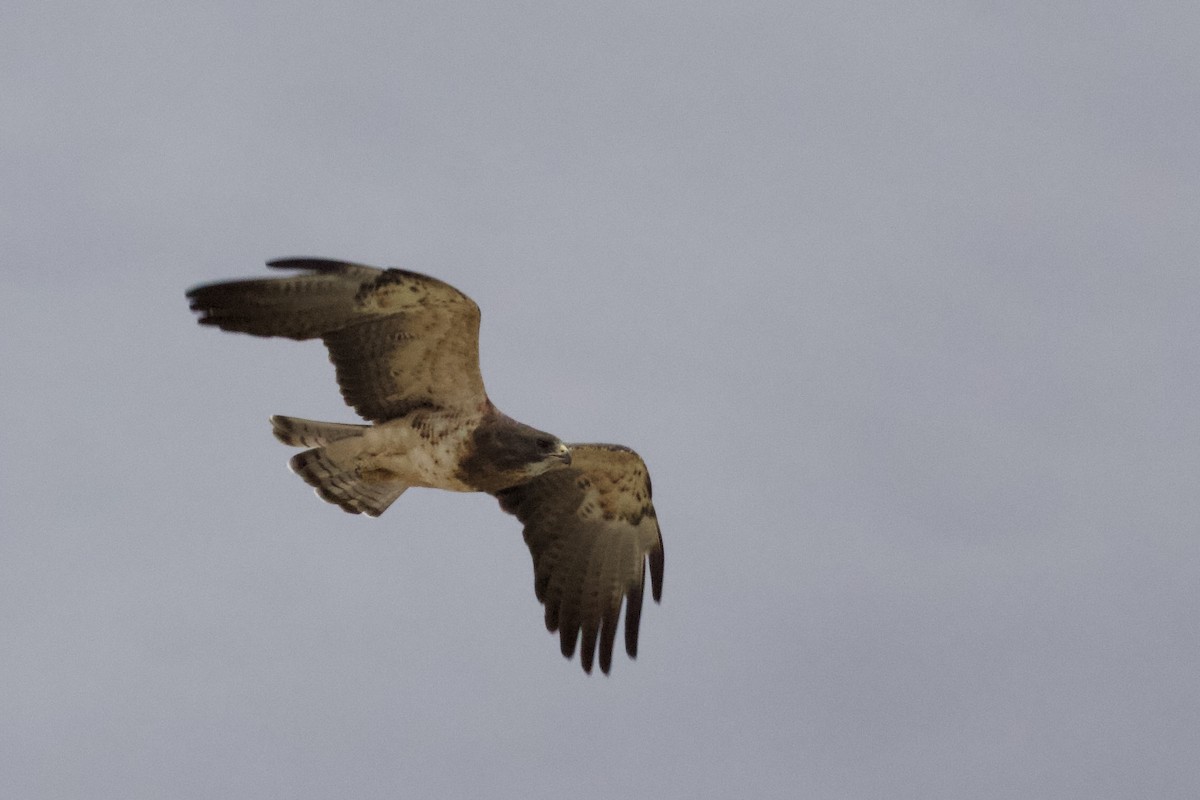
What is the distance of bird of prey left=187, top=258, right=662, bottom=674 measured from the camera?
52.6 ft

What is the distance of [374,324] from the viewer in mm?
16312

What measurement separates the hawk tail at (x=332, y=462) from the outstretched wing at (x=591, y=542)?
1432mm

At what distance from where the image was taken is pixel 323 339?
16.5 meters

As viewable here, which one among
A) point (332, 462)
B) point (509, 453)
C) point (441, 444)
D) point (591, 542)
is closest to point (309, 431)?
point (332, 462)

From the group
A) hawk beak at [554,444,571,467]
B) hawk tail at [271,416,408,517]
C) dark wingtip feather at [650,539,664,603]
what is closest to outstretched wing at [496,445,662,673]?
dark wingtip feather at [650,539,664,603]

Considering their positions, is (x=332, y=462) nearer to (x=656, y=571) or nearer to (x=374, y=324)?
(x=374, y=324)

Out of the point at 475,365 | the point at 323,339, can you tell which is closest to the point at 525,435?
the point at 475,365

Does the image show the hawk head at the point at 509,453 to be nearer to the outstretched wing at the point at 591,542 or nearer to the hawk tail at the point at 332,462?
the hawk tail at the point at 332,462

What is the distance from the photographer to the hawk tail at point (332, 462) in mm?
16875

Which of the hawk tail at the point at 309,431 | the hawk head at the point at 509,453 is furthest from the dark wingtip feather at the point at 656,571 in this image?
the hawk tail at the point at 309,431

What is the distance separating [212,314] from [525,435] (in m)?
2.61

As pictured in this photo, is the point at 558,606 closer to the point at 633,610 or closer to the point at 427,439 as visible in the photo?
the point at 633,610

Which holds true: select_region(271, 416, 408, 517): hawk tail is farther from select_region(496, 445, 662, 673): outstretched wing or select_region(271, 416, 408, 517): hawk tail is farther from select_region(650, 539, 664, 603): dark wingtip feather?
select_region(650, 539, 664, 603): dark wingtip feather

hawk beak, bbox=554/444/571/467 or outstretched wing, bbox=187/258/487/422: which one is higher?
outstretched wing, bbox=187/258/487/422
